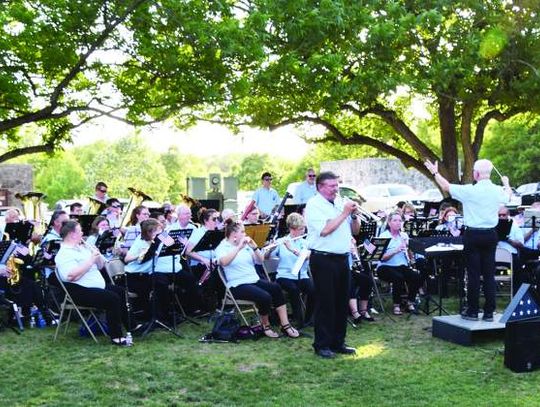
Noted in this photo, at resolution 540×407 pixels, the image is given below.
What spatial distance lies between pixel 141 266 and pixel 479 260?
437cm

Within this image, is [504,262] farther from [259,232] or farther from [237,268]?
[237,268]


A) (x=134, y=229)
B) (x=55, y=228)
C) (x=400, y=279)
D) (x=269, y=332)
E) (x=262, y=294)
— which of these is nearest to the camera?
(x=262, y=294)

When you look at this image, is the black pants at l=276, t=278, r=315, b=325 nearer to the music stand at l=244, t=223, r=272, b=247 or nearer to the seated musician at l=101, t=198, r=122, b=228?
the music stand at l=244, t=223, r=272, b=247

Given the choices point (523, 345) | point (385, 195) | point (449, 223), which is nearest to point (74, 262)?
point (523, 345)

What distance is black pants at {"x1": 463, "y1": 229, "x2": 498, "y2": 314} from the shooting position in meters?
8.14

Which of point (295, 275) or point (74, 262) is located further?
point (295, 275)

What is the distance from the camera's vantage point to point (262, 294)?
8617 millimetres

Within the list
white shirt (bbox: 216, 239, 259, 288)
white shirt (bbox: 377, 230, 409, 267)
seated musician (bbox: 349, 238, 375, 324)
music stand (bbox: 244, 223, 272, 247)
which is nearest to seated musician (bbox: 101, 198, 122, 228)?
music stand (bbox: 244, 223, 272, 247)

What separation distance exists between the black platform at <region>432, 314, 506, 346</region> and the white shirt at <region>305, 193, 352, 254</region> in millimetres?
1854

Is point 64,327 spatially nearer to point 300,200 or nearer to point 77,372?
point 77,372

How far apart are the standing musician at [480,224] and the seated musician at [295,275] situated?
2.15 meters

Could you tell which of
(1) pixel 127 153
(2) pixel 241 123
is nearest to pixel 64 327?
(2) pixel 241 123

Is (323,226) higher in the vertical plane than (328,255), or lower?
higher

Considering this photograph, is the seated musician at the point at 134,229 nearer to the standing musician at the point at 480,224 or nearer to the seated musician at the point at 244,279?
the seated musician at the point at 244,279
